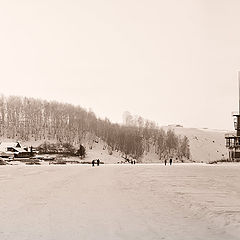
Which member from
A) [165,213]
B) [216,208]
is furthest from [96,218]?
[216,208]

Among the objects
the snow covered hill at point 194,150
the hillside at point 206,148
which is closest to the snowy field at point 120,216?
the snow covered hill at point 194,150

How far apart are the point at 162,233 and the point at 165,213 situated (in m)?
2.41

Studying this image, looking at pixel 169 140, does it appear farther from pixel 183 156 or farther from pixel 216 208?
pixel 216 208

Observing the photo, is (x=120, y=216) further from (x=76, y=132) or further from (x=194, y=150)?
(x=194, y=150)

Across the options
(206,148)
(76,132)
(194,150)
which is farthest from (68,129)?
(206,148)

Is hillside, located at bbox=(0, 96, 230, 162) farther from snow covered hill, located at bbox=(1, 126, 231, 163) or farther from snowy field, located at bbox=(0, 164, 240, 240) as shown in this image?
snowy field, located at bbox=(0, 164, 240, 240)

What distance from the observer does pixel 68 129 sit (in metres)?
123

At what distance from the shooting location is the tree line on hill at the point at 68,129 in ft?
387

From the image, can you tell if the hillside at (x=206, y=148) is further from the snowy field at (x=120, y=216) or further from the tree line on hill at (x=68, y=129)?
the snowy field at (x=120, y=216)

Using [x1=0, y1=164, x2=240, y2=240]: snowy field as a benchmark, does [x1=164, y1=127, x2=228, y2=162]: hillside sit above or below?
above

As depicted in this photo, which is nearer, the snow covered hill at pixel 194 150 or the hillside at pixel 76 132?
the snow covered hill at pixel 194 150

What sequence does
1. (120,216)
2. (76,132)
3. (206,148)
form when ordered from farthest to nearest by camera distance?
(206,148) → (76,132) → (120,216)

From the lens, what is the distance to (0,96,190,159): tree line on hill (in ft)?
387

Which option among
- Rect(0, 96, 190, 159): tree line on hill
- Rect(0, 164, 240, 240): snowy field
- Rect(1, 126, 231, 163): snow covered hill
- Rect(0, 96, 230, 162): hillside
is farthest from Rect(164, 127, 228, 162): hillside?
Rect(0, 164, 240, 240): snowy field
